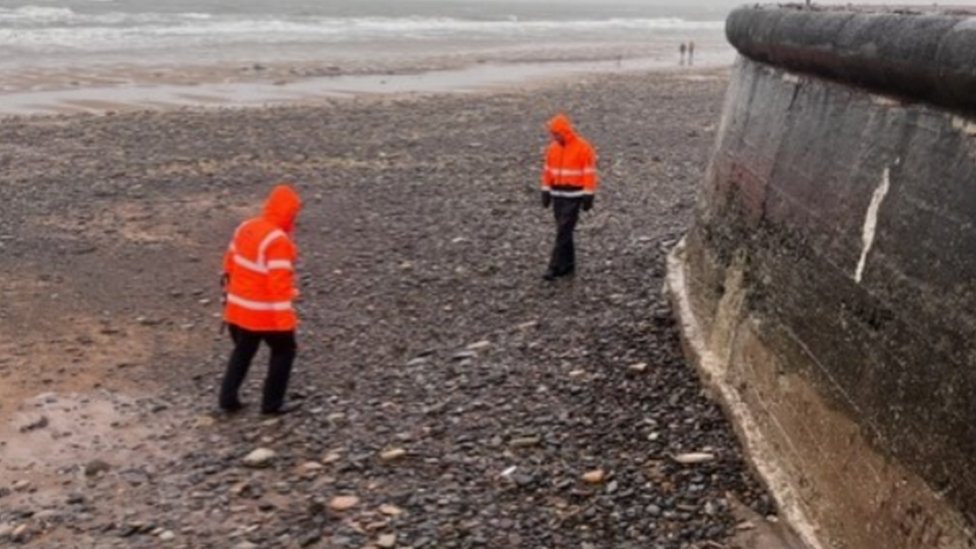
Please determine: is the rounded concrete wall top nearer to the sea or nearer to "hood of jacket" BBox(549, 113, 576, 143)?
"hood of jacket" BBox(549, 113, 576, 143)

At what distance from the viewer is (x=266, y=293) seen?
791 centimetres

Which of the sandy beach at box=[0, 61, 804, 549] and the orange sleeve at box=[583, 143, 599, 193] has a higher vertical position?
the orange sleeve at box=[583, 143, 599, 193]

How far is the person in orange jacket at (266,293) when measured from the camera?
7816mm

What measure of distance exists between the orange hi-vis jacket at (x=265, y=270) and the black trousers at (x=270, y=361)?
14cm

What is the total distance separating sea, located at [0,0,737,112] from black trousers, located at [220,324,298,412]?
A: 20.8 m

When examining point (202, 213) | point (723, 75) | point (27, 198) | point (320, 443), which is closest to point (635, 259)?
point (320, 443)

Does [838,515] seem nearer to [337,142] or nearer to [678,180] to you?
[678,180]

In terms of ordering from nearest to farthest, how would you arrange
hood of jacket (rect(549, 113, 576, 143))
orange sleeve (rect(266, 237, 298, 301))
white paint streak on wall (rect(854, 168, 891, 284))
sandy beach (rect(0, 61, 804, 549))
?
white paint streak on wall (rect(854, 168, 891, 284)), sandy beach (rect(0, 61, 804, 549)), orange sleeve (rect(266, 237, 298, 301)), hood of jacket (rect(549, 113, 576, 143))

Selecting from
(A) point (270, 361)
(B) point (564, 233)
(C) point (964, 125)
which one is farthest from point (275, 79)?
(C) point (964, 125)

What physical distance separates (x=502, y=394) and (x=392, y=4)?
82009mm

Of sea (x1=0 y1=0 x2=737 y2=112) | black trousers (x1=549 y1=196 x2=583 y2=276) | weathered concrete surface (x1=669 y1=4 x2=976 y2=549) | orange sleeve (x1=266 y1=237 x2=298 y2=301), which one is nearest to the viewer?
weathered concrete surface (x1=669 y1=4 x2=976 y2=549)

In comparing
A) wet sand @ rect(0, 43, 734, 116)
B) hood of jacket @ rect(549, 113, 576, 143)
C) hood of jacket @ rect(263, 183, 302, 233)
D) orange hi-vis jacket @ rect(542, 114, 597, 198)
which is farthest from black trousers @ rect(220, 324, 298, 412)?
wet sand @ rect(0, 43, 734, 116)

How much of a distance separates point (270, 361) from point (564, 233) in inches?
159

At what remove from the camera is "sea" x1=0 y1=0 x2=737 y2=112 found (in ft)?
119
